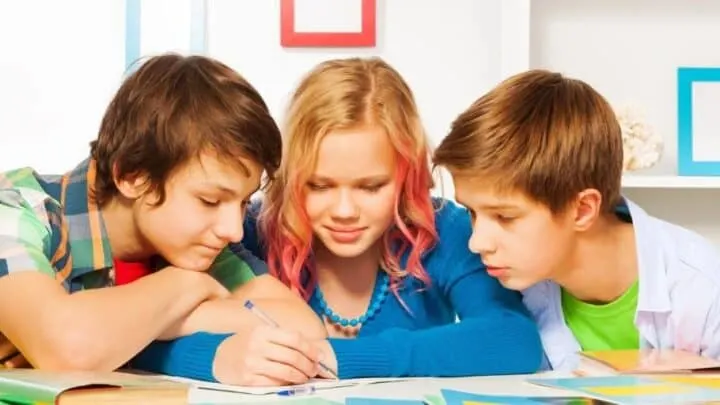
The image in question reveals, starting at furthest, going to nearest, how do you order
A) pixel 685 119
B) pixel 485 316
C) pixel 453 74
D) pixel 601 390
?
1. pixel 453 74
2. pixel 685 119
3. pixel 485 316
4. pixel 601 390

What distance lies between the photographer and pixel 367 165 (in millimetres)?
1268

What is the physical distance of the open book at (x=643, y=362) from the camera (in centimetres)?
108

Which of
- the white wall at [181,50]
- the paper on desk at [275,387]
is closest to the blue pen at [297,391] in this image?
the paper on desk at [275,387]

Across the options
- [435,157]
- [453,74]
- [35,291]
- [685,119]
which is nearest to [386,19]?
[453,74]

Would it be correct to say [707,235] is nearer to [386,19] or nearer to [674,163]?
[674,163]

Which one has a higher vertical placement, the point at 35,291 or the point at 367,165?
the point at 367,165

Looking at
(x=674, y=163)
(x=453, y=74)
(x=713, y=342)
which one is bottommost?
(x=713, y=342)

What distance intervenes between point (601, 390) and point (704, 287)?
0.36 metres

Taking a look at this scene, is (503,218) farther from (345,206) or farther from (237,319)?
(237,319)

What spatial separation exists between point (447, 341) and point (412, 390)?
0.16 m

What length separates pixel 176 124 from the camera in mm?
1175

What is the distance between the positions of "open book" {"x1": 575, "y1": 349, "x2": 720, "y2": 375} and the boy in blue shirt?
2.1 inches

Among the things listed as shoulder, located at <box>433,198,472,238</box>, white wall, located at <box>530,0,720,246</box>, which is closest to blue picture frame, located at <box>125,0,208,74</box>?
white wall, located at <box>530,0,720,246</box>

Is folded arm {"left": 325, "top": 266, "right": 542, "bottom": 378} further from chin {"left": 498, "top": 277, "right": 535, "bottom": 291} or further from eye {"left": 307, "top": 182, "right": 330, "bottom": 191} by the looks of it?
eye {"left": 307, "top": 182, "right": 330, "bottom": 191}
